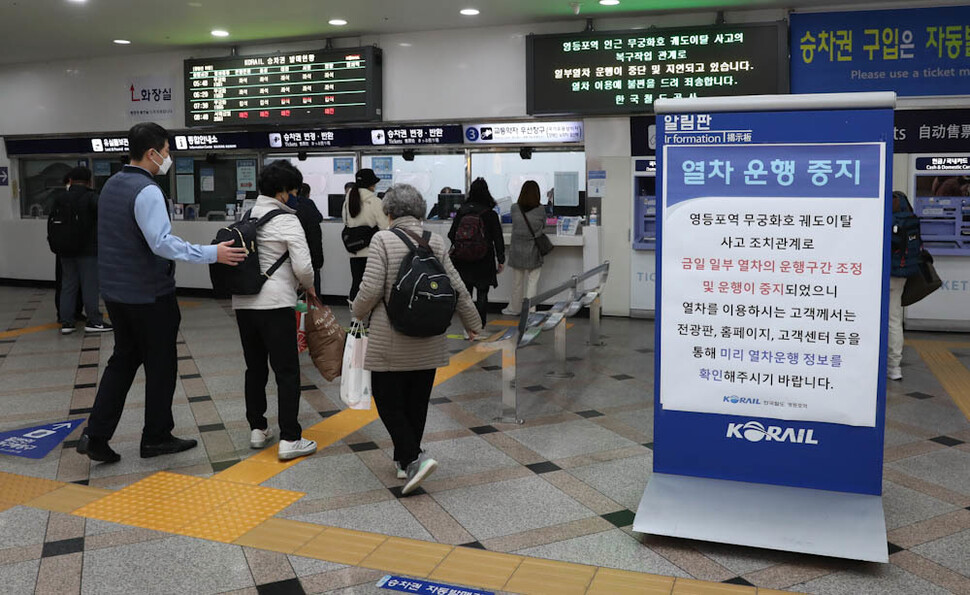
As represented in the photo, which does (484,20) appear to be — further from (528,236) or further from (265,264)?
(265,264)

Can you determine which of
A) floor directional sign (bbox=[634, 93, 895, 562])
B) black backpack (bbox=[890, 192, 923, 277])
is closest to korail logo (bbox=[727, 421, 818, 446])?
floor directional sign (bbox=[634, 93, 895, 562])

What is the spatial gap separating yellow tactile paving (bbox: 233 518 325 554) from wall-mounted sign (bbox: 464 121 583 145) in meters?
6.41

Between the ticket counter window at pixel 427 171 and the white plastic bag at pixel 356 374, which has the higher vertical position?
the ticket counter window at pixel 427 171

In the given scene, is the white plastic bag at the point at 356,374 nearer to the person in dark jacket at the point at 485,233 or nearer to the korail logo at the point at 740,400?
the korail logo at the point at 740,400

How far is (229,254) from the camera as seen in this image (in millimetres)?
3922

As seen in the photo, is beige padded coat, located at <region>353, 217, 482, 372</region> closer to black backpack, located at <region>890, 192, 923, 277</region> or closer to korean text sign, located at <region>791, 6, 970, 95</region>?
black backpack, located at <region>890, 192, 923, 277</region>

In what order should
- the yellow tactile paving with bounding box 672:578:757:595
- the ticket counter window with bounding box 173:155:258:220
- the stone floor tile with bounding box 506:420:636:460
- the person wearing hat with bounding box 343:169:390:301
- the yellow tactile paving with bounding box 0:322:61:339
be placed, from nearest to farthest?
the yellow tactile paving with bounding box 672:578:757:595 < the stone floor tile with bounding box 506:420:636:460 < the person wearing hat with bounding box 343:169:390:301 < the yellow tactile paving with bounding box 0:322:61:339 < the ticket counter window with bounding box 173:155:258:220

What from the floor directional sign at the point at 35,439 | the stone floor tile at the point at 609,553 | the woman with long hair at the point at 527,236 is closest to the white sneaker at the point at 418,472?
the stone floor tile at the point at 609,553

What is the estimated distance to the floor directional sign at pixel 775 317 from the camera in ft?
10.0

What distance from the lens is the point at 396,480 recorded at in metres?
3.98

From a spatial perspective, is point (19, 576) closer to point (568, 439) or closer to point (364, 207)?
point (568, 439)

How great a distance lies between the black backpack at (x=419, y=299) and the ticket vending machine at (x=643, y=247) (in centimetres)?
545

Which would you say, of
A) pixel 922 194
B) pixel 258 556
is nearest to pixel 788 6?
pixel 922 194

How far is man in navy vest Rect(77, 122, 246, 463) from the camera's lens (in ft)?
12.9
